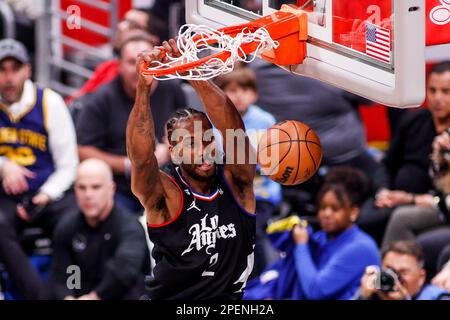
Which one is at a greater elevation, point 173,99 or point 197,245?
point 173,99

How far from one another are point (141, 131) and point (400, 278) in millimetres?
2115

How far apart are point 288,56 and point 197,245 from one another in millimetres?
1060

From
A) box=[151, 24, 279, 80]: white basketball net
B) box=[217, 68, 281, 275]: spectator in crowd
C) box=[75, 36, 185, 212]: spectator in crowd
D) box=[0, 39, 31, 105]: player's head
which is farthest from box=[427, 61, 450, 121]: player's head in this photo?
box=[0, 39, 31, 105]: player's head

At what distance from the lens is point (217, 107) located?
5.50m

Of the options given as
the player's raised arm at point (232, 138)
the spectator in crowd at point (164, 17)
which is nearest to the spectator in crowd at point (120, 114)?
the spectator in crowd at point (164, 17)

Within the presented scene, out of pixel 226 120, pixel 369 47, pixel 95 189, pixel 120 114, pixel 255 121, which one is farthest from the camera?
pixel 120 114

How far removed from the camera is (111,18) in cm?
891

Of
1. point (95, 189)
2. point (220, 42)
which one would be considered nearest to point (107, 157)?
point (95, 189)

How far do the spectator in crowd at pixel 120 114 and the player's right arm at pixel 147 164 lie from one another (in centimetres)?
193

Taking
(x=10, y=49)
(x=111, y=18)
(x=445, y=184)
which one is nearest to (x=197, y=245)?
(x=445, y=184)

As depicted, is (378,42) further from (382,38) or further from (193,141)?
(193,141)

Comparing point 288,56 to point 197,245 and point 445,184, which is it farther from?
point 445,184

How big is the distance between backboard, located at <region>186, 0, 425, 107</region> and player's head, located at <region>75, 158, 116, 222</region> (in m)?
2.05

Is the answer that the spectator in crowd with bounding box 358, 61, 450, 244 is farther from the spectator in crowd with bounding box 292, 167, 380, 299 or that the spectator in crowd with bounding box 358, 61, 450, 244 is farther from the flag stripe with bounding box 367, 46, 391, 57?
the flag stripe with bounding box 367, 46, 391, 57
